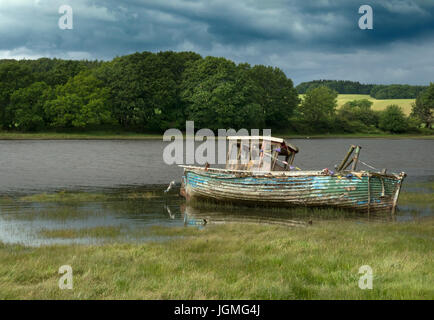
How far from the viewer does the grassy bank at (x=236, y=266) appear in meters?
9.98

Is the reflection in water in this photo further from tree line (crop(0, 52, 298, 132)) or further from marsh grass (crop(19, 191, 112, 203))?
tree line (crop(0, 52, 298, 132))

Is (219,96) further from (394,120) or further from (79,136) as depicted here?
(394,120)

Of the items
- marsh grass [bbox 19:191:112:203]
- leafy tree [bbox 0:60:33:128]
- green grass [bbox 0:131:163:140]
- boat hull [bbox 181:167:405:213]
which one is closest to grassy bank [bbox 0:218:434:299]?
boat hull [bbox 181:167:405:213]

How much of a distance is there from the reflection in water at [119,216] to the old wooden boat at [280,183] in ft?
2.02

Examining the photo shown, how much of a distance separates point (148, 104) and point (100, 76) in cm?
1713

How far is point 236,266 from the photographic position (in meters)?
12.4

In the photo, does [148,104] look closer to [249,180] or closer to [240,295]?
[249,180]

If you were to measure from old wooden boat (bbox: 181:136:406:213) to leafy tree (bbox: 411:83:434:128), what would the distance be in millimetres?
146319

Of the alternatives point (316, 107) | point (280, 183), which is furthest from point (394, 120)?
point (280, 183)

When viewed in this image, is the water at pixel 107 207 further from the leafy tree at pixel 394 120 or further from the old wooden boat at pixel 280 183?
the leafy tree at pixel 394 120

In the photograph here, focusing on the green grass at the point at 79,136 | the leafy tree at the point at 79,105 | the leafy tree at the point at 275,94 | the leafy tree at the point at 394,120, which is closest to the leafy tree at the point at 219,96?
the green grass at the point at 79,136

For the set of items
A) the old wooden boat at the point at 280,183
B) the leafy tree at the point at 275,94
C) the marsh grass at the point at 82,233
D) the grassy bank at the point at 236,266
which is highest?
the leafy tree at the point at 275,94

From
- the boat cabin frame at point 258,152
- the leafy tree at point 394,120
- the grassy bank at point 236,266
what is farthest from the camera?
the leafy tree at point 394,120
